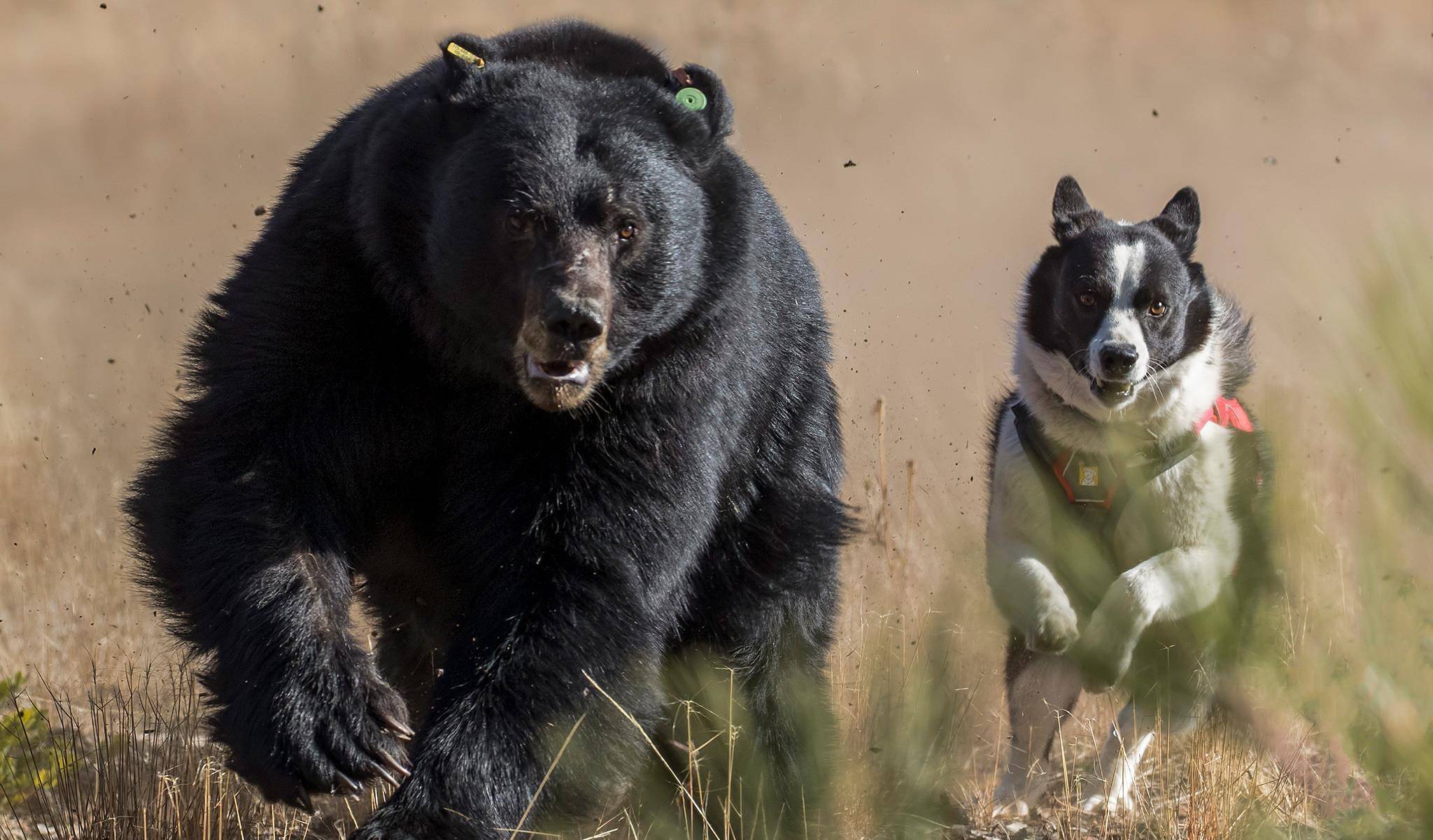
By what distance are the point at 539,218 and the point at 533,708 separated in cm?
109

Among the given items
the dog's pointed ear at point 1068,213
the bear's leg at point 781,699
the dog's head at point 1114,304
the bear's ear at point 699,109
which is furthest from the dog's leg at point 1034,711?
the bear's ear at point 699,109

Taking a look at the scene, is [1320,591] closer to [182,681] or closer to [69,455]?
[182,681]

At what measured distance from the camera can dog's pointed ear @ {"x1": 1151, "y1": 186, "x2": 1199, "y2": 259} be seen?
18.0ft

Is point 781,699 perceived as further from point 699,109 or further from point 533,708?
point 699,109

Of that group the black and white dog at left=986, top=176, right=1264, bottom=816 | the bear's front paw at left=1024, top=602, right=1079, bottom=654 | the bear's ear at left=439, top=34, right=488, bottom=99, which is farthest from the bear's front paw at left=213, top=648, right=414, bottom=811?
the bear's front paw at left=1024, top=602, right=1079, bottom=654

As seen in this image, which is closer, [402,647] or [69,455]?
[402,647]

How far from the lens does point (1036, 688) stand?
494 centimetres

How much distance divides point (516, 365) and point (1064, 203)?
3048 mm

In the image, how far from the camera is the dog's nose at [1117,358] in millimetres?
4883

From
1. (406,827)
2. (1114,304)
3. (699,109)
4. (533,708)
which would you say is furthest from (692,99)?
(1114,304)

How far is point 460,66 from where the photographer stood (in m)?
3.43

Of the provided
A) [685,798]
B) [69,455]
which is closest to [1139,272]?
[685,798]

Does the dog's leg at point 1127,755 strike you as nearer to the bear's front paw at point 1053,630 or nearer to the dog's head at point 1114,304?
the bear's front paw at point 1053,630

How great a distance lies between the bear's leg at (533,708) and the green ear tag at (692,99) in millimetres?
1196
